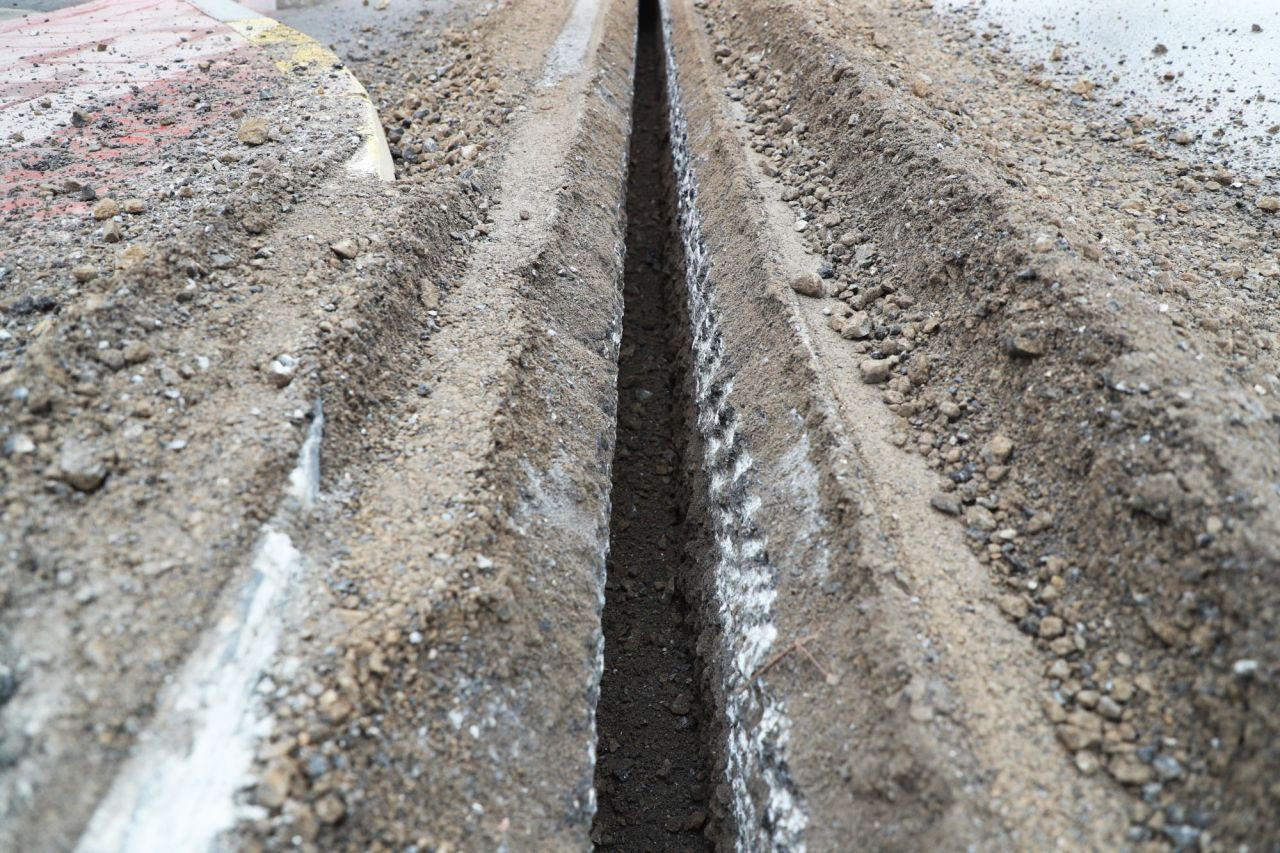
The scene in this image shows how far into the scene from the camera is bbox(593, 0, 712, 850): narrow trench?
3848 millimetres

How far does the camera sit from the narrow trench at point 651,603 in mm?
3848

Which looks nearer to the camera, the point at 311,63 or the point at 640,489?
the point at 640,489

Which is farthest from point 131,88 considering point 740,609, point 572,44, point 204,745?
point 740,609

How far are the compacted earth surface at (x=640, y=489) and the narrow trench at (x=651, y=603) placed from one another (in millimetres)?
24

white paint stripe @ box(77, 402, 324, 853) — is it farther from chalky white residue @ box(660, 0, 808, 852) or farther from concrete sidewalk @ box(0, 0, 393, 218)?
concrete sidewalk @ box(0, 0, 393, 218)

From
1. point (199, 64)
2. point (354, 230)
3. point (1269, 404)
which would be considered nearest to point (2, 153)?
point (199, 64)

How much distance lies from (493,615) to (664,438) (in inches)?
99.2

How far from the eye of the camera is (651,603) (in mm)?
4629

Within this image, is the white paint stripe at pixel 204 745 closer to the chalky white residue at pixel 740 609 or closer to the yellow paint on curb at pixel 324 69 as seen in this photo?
the chalky white residue at pixel 740 609

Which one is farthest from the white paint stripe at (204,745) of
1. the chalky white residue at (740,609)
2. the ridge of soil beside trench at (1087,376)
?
the ridge of soil beside trench at (1087,376)

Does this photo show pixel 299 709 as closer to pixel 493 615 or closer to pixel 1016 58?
pixel 493 615

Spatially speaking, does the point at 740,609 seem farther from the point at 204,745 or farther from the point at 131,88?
the point at 131,88

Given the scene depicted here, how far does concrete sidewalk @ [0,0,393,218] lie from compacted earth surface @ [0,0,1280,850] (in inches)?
2.9

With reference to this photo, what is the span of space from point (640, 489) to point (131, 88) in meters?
4.93
